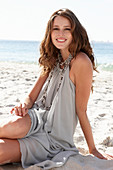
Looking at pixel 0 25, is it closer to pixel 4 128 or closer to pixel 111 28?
pixel 111 28

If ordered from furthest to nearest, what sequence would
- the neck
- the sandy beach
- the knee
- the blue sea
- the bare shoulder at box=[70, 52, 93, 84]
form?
the blue sea
the sandy beach
the neck
the bare shoulder at box=[70, 52, 93, 84]
the knee

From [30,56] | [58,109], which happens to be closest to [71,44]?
[58,109]

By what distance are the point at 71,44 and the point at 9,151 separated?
1.08m

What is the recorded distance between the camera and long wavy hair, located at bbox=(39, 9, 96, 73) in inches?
89.5

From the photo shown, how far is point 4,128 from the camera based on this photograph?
206 centimetres

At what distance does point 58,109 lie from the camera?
2.25 m

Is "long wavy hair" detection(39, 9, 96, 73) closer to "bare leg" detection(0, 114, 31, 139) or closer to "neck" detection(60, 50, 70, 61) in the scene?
"neck" detection(60, 50, 70, 61)

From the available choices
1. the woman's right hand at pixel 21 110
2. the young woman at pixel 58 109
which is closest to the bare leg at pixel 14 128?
the young woman at pixel 58 109

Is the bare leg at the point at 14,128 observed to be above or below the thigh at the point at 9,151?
above

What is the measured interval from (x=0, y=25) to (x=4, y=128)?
2364 inches

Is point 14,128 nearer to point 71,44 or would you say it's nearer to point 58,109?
point 58,109

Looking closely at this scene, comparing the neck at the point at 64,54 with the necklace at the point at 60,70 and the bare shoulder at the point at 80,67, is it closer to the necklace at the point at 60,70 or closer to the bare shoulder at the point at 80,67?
the necklace at the point at 60,70

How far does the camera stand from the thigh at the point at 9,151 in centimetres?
196

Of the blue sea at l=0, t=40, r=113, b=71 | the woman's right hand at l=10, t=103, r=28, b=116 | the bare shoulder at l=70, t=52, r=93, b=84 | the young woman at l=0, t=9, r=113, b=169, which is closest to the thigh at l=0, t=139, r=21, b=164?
the young woman at l=0, t=9, r=113, b=169
